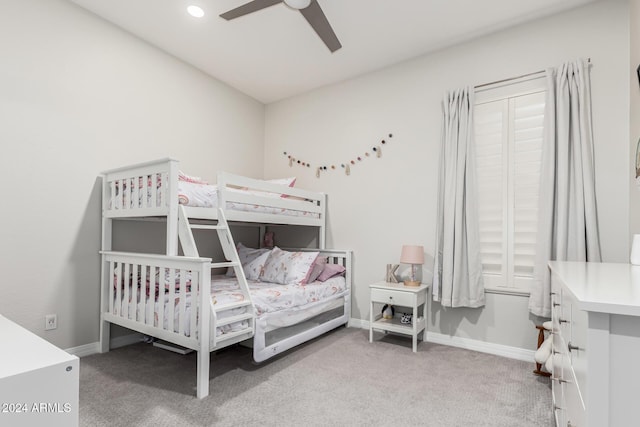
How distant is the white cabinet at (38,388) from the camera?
0.78 m

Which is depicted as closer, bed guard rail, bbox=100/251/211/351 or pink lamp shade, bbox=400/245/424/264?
bed guard rail, bbox=100/251/211/351

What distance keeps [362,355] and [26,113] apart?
309 cm

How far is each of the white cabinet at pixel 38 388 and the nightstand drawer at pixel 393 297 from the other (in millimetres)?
2506

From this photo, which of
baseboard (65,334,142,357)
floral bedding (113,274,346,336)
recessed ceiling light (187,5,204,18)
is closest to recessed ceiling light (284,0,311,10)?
recessed ceiling light (187,5,204,18)

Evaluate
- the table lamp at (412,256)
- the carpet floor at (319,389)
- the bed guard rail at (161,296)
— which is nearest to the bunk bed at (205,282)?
the bed guard rail at (161,296)

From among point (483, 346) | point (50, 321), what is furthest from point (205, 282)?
point (483, 346)

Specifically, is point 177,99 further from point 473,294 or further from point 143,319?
point 473,294

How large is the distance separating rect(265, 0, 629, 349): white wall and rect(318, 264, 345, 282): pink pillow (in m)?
0.24

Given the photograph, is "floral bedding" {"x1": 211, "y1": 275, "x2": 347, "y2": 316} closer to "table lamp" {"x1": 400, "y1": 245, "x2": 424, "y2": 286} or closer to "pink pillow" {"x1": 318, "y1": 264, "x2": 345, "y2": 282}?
"pink pillow" {"x1": 318, "y1": 264, "x2": 345, "y2": 282}

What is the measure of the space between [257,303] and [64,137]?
1950mm

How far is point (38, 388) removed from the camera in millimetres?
826

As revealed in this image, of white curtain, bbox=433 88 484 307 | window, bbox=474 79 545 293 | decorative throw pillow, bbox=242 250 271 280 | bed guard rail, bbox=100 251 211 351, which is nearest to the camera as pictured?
bed guard rail, bbox=100 251 211 351

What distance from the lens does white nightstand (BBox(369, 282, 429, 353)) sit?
2930mm

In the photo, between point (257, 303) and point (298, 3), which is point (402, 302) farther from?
point (298, 3)
